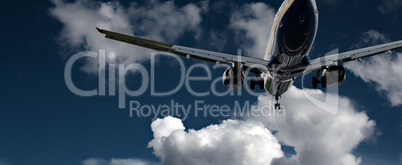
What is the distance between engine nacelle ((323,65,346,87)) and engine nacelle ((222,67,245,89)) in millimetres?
9088

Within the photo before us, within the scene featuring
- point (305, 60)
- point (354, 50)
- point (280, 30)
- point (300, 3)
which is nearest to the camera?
point (300, 3)

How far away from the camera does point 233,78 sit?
3472cm

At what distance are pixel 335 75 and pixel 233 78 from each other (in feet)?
35.2

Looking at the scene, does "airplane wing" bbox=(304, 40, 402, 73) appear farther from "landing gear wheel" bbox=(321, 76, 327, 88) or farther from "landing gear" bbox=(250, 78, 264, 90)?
"landing gear" bbox=(250, 78, 264, 90)

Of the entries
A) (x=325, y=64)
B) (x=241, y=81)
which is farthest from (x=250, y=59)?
(x=325, y=64)

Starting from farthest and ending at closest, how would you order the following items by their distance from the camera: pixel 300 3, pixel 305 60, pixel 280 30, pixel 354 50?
pixel 354 50 < pixel 305 60 < pixel 280 30 < pixel 300 3

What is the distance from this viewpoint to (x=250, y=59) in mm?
33938

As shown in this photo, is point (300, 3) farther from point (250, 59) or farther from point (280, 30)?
point (250, 59)

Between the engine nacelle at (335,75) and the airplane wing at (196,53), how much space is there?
688 centimetres

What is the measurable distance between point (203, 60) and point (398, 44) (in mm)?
19918

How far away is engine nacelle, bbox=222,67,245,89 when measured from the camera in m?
34.3

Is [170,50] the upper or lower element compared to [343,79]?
upper

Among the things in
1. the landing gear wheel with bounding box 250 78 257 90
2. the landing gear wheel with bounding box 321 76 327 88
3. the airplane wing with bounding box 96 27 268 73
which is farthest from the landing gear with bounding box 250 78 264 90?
the landing gear wheel with bounding box 321 76 327 88

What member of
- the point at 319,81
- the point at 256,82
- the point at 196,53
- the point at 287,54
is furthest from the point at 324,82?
the point at 196,53
